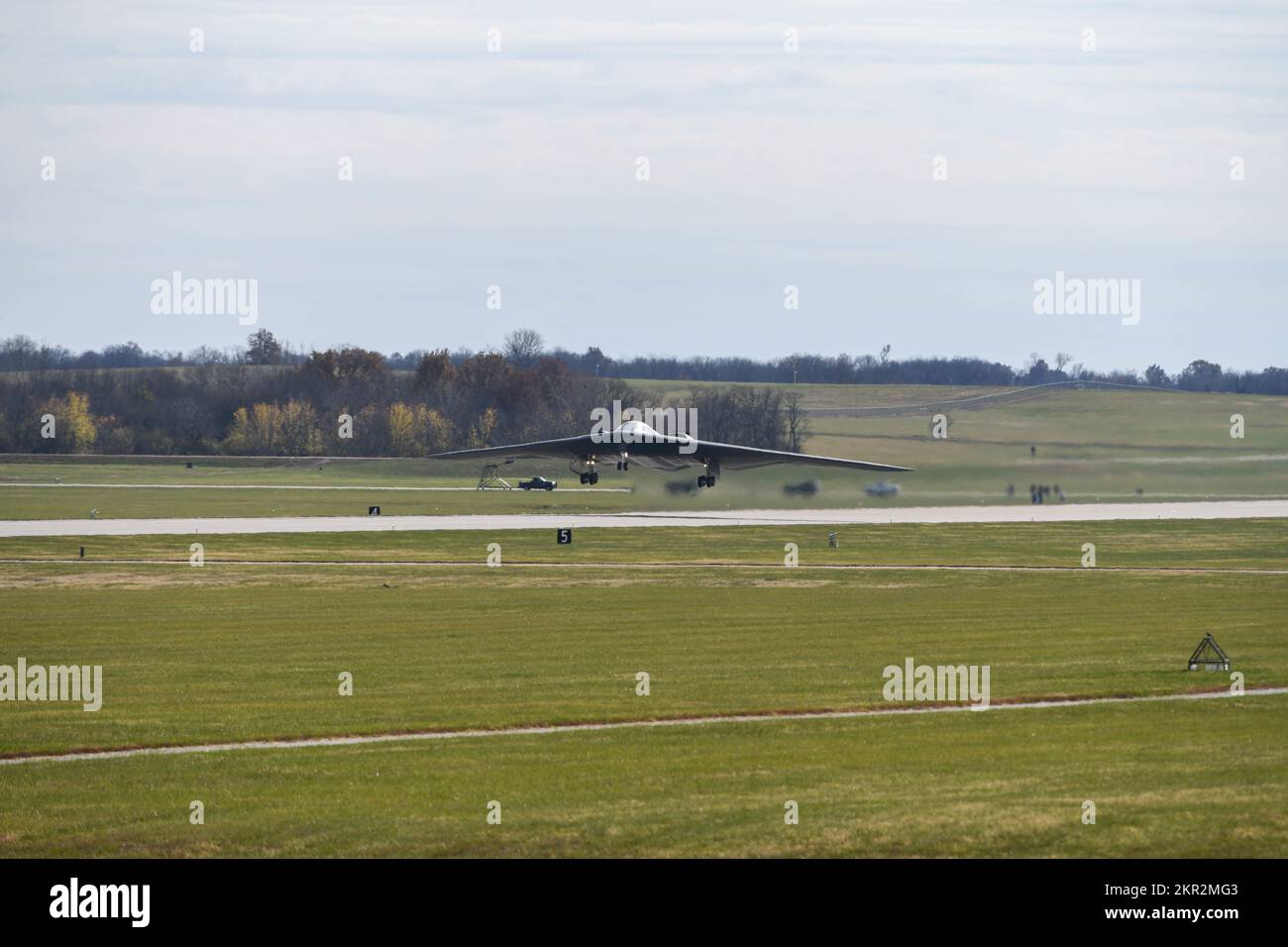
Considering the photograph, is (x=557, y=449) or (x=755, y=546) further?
(x=557, y=449)

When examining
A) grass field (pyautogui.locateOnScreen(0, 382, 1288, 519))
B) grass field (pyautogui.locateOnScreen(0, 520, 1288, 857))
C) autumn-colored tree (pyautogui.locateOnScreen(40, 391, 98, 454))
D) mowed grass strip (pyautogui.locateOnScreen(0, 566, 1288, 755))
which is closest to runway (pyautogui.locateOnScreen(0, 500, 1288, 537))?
grass field (pyautogui.locateOnScreen(0, 382, 1288, 519))

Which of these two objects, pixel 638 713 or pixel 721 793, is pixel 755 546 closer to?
pixel 638 713

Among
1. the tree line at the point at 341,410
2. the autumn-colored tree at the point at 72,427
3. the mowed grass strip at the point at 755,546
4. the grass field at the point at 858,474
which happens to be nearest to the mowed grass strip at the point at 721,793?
the mowed grass strip at the point at 755,546

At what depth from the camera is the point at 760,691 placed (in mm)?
27891

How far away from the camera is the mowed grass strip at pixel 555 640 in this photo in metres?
26.2

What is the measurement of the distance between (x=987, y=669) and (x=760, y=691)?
499cm

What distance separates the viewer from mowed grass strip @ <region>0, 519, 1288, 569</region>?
196 ft

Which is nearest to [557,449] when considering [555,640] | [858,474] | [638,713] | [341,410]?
[858,474]

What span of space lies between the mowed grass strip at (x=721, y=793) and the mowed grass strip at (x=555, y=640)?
2740 mm

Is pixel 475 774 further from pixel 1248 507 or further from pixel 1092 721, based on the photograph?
pixel 1248 507

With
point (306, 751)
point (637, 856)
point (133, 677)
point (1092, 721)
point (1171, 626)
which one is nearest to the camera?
point (637, 856)

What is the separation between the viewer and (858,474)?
76.2m

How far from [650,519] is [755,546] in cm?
1387
